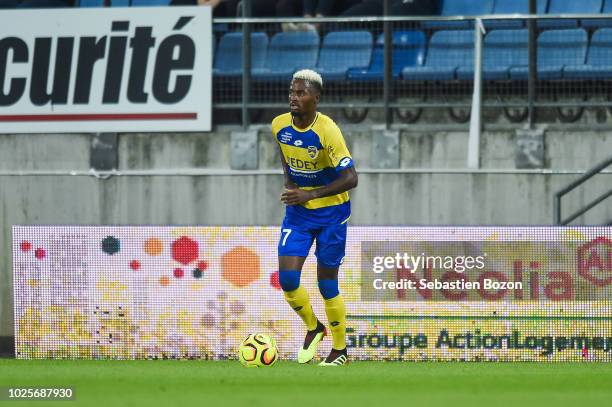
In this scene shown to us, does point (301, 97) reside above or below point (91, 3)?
below

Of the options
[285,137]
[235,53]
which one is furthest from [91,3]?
[285,137]

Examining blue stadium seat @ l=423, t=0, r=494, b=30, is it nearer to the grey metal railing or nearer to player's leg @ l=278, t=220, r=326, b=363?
the grey metal railing

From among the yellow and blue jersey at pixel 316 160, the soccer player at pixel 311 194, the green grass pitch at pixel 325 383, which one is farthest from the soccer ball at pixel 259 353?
the yellow and blue jersey at pixel 316 160

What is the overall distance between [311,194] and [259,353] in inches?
54.6

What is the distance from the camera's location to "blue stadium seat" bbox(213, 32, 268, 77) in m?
16.0

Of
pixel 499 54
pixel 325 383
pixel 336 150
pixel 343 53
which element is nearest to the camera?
pixel 325 383

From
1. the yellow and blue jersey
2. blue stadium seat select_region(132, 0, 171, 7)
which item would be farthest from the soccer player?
blue stadium seat select_region(132, 0, 171, 7)

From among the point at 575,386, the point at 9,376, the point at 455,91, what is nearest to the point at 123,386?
the point at 9,376

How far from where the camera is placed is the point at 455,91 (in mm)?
15648

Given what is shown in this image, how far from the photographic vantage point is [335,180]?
10.7 meters

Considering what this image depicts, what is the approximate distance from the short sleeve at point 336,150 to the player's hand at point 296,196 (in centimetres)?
31

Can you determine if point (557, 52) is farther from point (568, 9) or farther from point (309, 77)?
point (309, 77)

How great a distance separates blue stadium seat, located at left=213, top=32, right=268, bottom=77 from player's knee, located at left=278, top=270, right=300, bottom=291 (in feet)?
18.2

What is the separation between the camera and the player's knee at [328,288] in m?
11.0
